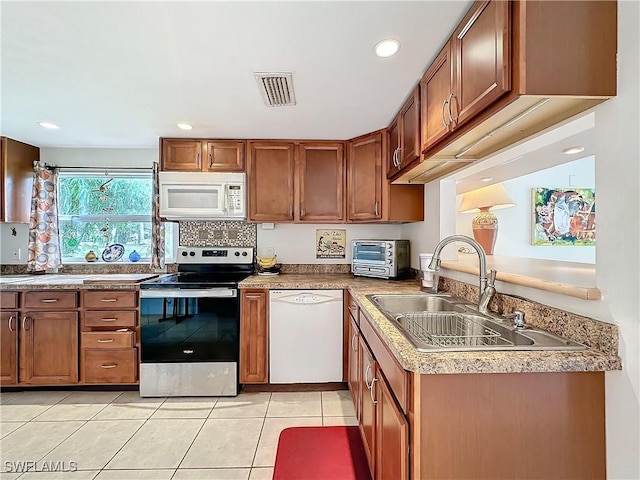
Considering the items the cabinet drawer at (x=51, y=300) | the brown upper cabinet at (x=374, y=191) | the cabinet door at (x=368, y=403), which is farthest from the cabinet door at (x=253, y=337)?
the cabinet drawer at (x=51, y=300)

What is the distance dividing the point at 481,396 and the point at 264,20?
164 cm

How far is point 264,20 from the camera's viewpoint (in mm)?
1343

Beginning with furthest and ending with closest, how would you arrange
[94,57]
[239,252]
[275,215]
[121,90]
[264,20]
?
[239,252] < [275,215] < [121,90] < [94,57] < [264,20]

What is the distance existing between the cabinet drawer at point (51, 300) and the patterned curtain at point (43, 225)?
2.05ft

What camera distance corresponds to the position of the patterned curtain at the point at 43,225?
304cm

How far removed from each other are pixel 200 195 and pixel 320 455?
87.7 inches

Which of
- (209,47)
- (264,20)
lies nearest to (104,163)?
(209,47)

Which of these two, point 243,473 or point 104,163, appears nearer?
point 243,473

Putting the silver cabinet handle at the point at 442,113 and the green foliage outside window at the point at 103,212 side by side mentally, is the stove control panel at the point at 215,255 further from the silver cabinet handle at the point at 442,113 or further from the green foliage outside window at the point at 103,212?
the silver cabinet handle at the point at 442,113

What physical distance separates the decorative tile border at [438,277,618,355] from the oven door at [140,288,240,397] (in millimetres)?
1928

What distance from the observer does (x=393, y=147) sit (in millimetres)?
2494

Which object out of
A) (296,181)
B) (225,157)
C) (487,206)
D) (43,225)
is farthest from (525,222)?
(43,225)

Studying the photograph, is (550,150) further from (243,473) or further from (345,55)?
(243,473)

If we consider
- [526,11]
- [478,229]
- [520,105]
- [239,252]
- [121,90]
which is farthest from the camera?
[239,252]
